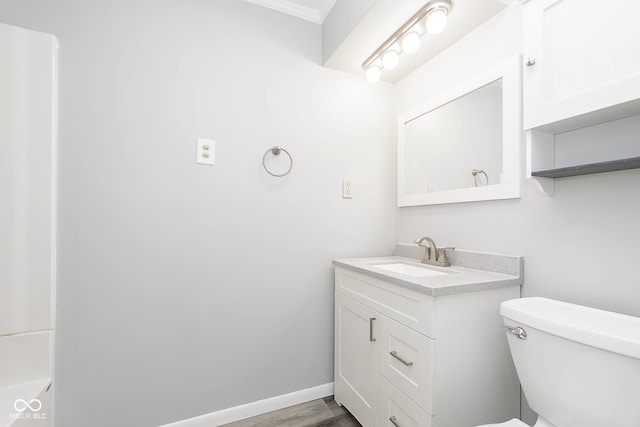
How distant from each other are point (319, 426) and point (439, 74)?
6.65 feet

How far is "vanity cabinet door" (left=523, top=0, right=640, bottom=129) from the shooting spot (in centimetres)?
80

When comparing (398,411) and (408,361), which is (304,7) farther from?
(398,411)

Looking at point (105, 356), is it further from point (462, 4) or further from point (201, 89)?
point (462, 4)

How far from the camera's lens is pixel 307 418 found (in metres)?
1.49

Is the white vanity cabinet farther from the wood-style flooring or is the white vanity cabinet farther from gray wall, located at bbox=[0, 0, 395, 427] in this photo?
gray wall, located at bbox=[0, 0, 395, 427]

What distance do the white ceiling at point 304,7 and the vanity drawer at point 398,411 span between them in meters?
2.01

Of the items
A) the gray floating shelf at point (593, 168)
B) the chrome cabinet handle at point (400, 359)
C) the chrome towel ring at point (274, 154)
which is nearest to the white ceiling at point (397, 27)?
the chrome towel ring at point (274, 154)

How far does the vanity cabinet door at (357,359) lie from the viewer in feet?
4.17

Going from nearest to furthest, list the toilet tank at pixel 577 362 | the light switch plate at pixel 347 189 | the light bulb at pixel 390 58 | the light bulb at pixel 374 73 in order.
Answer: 1. the toilet tank at pixel 577 362
2. the light bulb at pixel 390 58
3. the light bulb at pixel 374 73
4. the light switch plate at pixel 347 189

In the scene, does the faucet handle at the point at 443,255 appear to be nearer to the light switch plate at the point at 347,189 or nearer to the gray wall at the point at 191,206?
the gray wall at the point at 191,206

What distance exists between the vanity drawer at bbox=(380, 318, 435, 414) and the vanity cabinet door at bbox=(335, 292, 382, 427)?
2.8 inches

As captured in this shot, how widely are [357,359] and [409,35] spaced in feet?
5.44

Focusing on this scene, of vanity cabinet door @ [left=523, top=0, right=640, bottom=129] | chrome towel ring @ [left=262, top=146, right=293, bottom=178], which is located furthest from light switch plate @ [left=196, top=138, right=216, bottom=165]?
vanity cabinet door @ [left=523, top=0, right=640, bottom=129]

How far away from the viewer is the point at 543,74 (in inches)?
38.3
